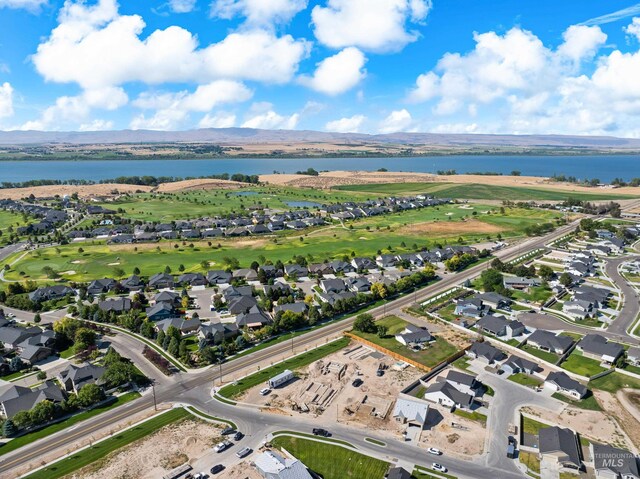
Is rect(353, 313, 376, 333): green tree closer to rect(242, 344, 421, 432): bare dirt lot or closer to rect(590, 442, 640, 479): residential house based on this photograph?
rect(242, 344, 421, 432): bare dirt lot

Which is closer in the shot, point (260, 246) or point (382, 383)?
point (382, 383)

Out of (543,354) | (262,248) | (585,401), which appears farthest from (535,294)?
(262,248)

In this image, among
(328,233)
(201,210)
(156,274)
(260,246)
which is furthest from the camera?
(201,210)

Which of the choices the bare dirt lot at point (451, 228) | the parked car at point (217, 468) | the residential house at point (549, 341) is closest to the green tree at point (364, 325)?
the residential house at point (549, 341)

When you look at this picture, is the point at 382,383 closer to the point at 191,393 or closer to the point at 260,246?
the point at 191,393

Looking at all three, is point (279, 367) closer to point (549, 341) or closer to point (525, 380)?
point (525, 380)

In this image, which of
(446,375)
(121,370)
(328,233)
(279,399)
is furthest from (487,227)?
(121,370)

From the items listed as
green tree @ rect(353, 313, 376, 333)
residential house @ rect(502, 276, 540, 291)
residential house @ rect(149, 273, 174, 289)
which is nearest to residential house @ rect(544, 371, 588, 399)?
green tree @ rect(353, 313, 376, 333)
